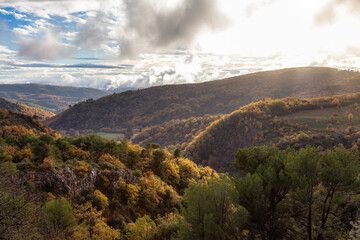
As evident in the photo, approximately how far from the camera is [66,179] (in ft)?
99.5

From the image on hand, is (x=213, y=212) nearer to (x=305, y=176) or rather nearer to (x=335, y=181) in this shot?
(x=305, y=176)

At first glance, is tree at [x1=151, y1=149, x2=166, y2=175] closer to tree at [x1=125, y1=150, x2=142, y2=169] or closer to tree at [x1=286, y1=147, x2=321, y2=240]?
tree at [x1=125, y1=150, x2=142, y2=169]

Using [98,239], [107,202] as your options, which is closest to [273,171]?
[98,239]

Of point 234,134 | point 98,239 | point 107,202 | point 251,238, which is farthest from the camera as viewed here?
point 234,134

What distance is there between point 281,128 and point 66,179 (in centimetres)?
11715

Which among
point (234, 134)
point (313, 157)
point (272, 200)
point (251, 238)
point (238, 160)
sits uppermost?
point (313, 157)

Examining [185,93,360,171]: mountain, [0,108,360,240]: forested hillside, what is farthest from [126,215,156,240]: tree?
[185,93,360,171]: mountain

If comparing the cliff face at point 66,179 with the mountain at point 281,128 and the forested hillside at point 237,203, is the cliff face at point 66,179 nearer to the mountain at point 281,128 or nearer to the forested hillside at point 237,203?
the forested hillside at point 237,203

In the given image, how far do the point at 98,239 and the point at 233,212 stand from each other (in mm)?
14320

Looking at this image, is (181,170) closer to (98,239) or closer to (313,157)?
(98,239)

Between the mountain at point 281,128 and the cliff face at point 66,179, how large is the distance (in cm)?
9001

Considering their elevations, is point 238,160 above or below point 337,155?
below

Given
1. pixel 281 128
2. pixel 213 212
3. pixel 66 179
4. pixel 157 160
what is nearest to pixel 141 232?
pixel 213 212

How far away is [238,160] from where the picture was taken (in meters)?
23.4
